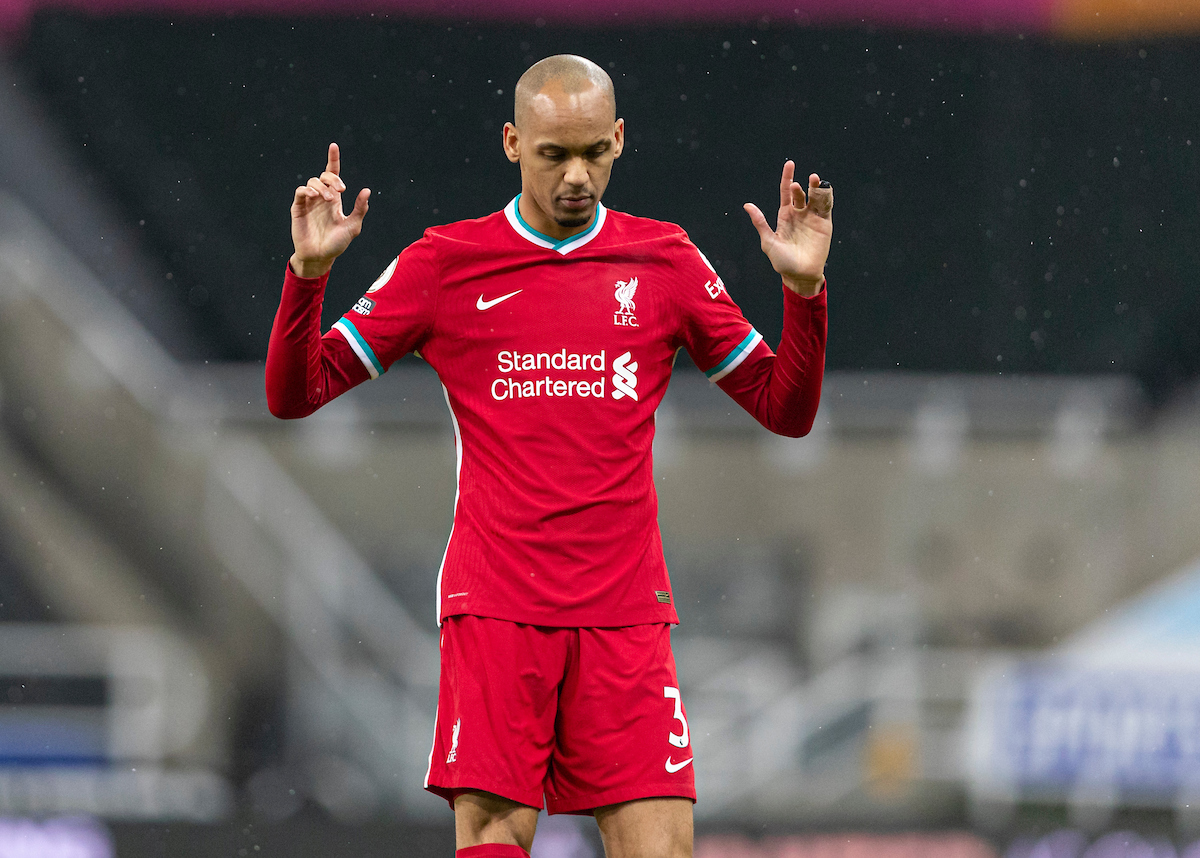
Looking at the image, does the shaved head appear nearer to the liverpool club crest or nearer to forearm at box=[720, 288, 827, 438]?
the liverpool club crest

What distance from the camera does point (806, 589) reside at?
5.17m

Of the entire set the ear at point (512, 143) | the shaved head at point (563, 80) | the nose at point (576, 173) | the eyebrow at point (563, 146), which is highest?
the shaved head at point (563, 80)

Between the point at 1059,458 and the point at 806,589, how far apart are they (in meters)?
1.06

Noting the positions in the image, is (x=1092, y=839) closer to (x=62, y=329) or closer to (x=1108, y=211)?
(x=1108, y=211)

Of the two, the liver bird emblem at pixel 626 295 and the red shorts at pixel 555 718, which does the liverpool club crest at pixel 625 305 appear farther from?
the red shorts at pixel 555 718

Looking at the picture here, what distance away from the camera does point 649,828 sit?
1927 mm

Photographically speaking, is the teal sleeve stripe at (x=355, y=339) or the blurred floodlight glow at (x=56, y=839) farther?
the blurred floodlight glow at (x=56, y=839)

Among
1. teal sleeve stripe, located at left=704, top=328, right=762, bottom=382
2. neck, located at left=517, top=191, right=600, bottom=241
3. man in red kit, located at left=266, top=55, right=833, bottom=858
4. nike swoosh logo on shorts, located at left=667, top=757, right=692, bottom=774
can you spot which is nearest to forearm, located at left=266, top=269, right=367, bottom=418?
man in red kit, located at left=266, top=55, right=833, bottom=858

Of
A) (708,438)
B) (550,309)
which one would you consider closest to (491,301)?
(550,309)

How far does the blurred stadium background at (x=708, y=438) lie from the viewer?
496 cm

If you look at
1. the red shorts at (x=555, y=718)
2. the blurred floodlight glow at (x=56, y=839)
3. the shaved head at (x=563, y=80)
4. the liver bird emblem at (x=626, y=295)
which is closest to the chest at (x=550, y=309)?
the liver bird emblem at (x=626, y=295)

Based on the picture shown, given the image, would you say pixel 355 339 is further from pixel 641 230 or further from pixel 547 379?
pixel 641 230

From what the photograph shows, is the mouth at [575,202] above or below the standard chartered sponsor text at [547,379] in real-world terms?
above

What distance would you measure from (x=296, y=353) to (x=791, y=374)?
2.23 ft
